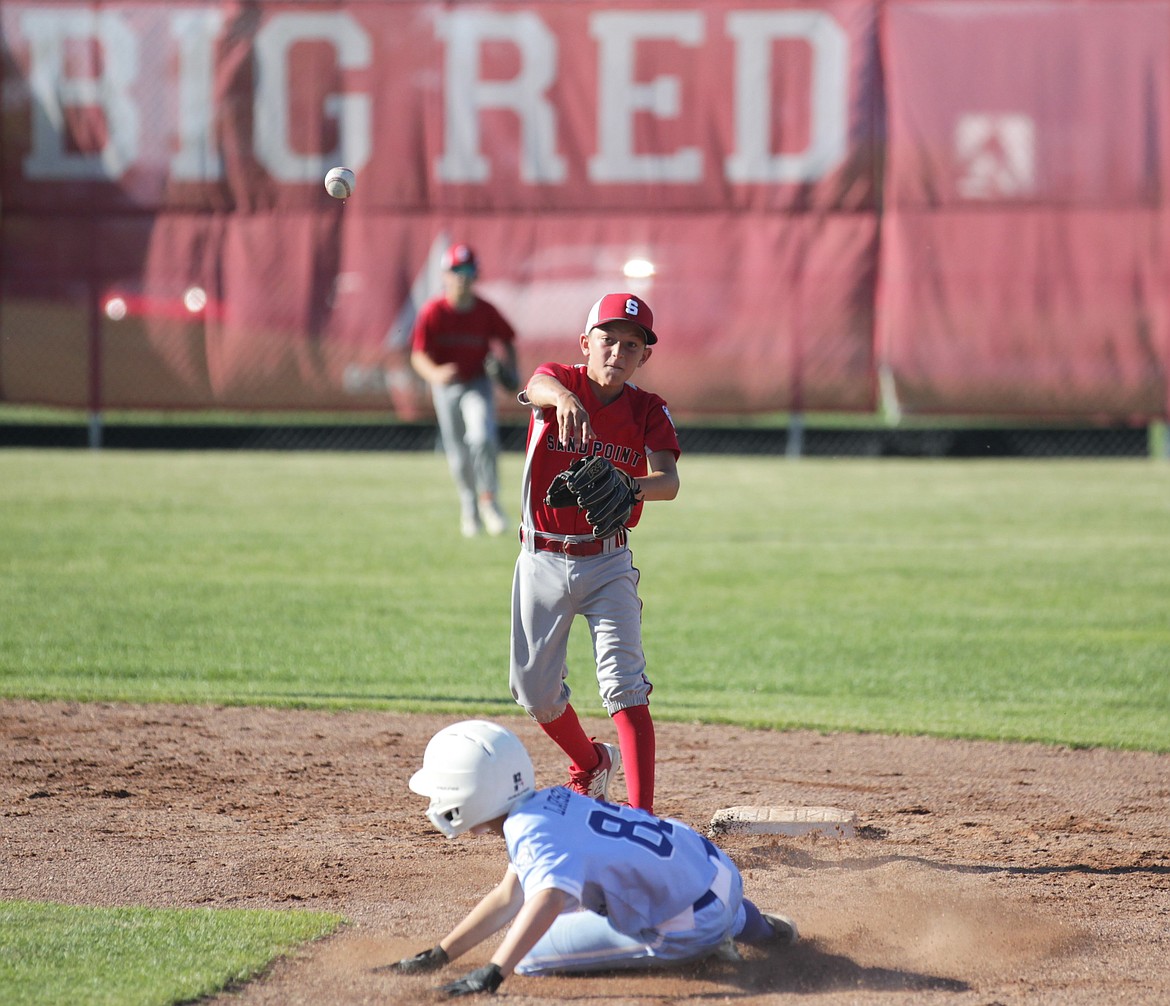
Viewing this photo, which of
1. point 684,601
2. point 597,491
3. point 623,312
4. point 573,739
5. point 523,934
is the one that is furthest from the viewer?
point 684,601

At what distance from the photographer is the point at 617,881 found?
3994 millimetres

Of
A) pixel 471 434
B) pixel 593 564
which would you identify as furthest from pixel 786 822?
pixel 471 434

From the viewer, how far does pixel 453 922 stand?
15.0ft

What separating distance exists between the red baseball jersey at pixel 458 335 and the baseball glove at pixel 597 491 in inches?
307

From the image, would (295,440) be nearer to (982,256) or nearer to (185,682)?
(982,256)

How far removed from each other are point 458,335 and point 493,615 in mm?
3528

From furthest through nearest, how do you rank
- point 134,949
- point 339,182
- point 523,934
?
point 339,182, point 134,949, point 523,934

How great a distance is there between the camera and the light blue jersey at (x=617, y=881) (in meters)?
3.88

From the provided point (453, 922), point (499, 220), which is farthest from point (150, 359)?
point (453, 922)

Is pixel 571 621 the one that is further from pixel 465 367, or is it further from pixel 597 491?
pixel 465 367

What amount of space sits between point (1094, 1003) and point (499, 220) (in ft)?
48.7

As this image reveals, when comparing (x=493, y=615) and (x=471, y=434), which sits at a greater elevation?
(x=471, y=434)

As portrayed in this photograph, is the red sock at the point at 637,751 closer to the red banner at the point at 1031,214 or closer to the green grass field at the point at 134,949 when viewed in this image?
the green grass field at the point at 134,949

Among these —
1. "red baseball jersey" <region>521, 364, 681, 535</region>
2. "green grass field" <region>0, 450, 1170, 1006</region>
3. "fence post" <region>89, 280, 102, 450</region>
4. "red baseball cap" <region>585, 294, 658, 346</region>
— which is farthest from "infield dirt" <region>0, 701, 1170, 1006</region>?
"fence post" <region>89, 280, 102, 450</region>
